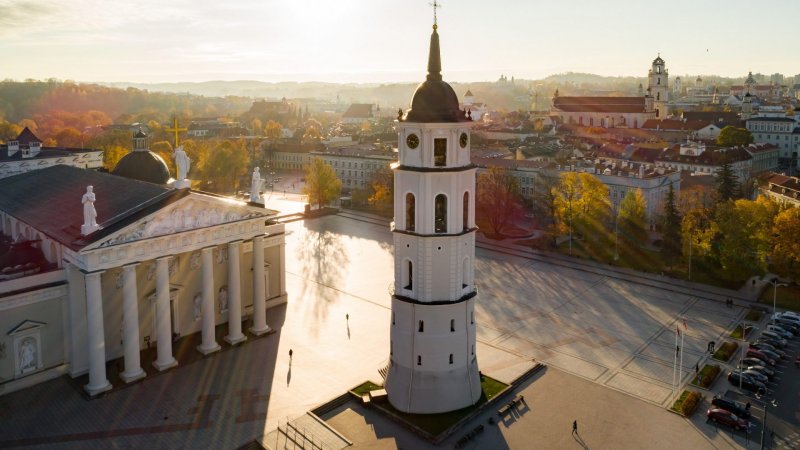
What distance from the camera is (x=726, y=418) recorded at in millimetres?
29297

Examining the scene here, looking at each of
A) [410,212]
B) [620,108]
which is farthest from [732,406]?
[620,108]

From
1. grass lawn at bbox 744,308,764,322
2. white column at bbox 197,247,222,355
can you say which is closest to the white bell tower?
white column at bbox 197,247,222,355

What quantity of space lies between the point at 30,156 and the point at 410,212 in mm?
46335

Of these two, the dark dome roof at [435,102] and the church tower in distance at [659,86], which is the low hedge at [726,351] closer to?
the dark dome roof at [435,102]

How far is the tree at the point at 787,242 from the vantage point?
47719 millimetres

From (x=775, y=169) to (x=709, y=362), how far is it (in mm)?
88888

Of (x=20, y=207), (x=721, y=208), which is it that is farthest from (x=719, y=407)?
(x=20, y=207)

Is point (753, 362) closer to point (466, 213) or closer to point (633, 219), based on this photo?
point (466, 213)

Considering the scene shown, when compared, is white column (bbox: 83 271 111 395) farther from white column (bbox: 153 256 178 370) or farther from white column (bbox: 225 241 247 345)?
white column (bbox: 225 241 247 345)

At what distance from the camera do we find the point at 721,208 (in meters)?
53.5

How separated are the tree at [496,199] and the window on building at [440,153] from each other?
41.5m

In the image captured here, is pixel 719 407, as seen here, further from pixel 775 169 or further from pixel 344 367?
pixel 775 169

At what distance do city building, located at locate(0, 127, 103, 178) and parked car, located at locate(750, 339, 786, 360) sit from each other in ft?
189

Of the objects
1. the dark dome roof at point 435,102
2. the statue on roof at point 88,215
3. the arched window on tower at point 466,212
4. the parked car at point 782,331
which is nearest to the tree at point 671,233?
the parked car at point 782,331
